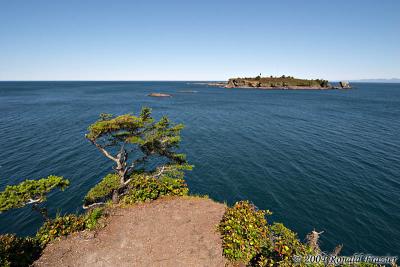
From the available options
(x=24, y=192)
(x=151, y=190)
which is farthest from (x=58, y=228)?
(x=151, y=190)

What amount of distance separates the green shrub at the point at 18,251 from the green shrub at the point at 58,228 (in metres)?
0.73

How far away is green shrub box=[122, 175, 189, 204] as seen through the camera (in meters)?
20.5

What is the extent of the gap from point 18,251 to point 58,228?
2783 millimetres

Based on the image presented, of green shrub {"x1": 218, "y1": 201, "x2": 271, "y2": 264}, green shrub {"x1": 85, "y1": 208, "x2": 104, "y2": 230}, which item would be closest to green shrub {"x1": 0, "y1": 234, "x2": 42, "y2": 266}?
green shrub {"x1": 85, "y1": 208, "x2": 104, "y2": 230}

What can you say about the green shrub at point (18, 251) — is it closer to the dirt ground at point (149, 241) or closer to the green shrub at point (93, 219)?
the dirt ground at point (149, 241)

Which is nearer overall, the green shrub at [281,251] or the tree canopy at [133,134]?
the green shrub at [281,251]

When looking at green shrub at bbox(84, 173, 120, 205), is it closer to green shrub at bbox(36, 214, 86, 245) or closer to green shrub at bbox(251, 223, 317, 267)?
green shrub at bbox(36, 214, 86, 245)

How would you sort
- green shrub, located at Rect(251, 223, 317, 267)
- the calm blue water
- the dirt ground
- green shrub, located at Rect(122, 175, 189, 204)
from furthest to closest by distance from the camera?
the calm blue water → green shrub, located at Rect(122, 175, 189, 204) → the dirt ground → green shrub, located at Rect(251, 223, 317, 267)

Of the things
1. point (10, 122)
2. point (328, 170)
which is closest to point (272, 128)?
point (328, 170)

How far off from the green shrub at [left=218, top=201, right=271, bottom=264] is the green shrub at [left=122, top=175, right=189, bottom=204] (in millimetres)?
6445

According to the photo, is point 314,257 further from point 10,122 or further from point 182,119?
point 10,122

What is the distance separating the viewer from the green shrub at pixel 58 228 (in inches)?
615

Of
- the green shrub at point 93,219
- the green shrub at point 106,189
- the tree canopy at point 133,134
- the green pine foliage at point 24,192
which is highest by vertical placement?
the tree canopy at point 133,134

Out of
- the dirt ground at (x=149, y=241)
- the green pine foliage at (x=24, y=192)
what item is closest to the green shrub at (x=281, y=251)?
the dirt ground at (x=149, y=241)
